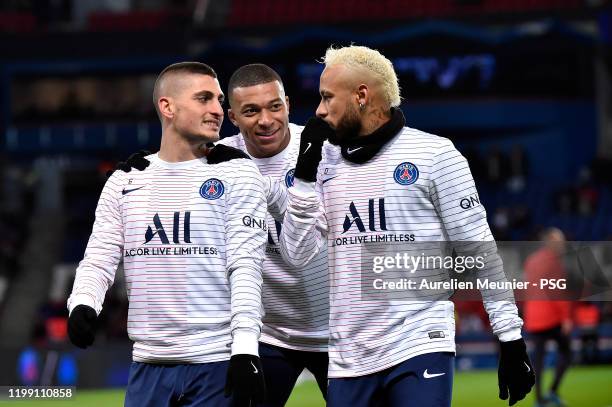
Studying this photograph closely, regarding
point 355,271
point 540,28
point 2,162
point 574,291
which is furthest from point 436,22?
point 355,271

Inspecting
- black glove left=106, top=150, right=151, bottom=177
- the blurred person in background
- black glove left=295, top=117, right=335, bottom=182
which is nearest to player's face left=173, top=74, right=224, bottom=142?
black glove left=106, top=150, right=151, bottom=177

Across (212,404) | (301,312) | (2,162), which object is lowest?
(212,404)

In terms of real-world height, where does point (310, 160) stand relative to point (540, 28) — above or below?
below

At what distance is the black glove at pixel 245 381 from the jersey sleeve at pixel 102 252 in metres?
0.71

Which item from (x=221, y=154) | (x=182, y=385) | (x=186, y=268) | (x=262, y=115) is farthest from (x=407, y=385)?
(x=262, y=115)

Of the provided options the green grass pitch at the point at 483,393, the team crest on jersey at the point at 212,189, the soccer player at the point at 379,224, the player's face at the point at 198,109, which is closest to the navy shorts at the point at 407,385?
the soccer player at the point at 379,224

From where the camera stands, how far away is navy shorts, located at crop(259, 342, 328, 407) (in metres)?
6.00

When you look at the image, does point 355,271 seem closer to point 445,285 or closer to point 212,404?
point 445,285

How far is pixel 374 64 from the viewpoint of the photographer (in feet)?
17.2

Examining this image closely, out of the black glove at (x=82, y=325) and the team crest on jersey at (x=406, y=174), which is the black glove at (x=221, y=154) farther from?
the black glove at (x=82, y=325)

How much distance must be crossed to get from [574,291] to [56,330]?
1647 centimetres

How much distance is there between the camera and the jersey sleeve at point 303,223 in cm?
514

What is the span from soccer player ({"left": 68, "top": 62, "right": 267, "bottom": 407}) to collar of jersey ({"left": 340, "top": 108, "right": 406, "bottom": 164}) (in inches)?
17.3

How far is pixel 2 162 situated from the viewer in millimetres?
32500
